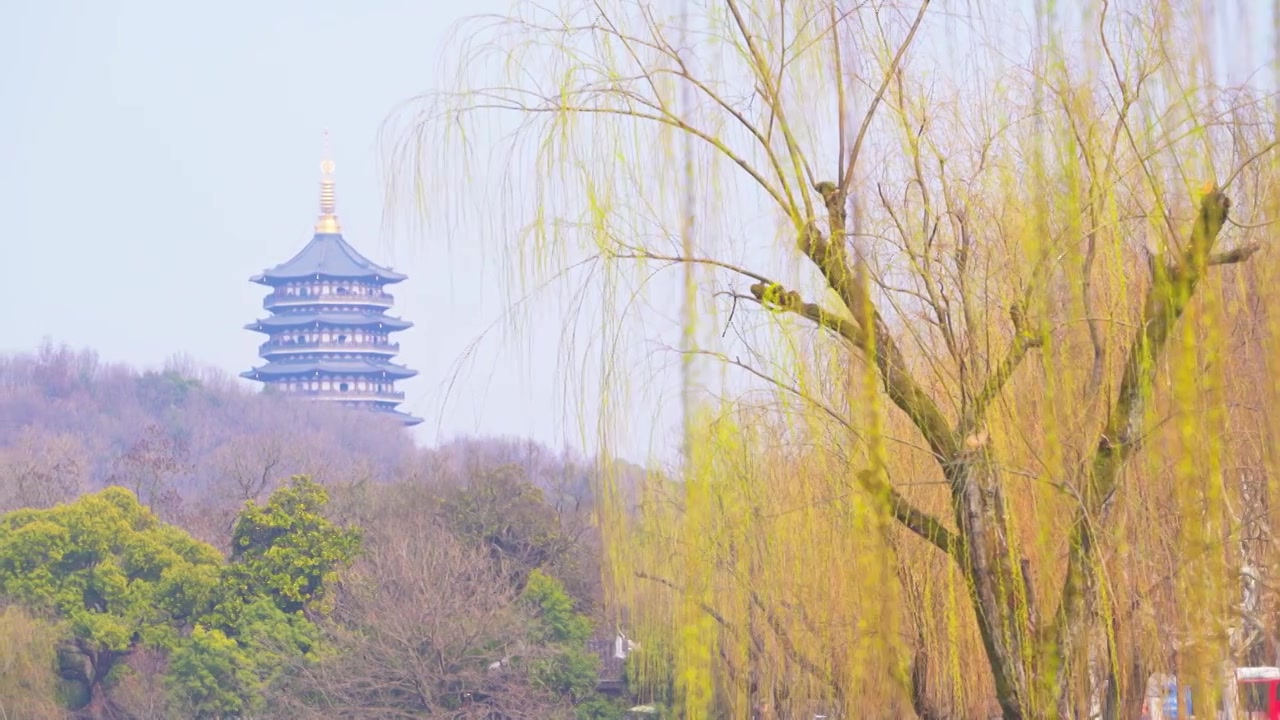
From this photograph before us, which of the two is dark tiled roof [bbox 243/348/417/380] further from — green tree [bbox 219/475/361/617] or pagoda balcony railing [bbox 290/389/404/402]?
green tree [bbox 219/475/361/617]

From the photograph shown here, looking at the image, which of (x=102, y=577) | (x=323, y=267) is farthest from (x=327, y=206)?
(x=102, y=577)

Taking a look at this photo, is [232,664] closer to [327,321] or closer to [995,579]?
[995,579]

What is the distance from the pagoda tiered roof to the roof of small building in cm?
121

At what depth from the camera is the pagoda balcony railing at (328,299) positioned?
5762 centimetres

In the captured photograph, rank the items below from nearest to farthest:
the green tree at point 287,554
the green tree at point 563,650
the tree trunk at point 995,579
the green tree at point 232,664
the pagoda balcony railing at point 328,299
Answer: the tree trunk at point 995,579, the green tree at point 563,650, the green tree at point 232,664, the green tree at point 287,554, the pagoda balcony railing at point 328,299

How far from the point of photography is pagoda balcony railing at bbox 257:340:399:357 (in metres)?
58.1

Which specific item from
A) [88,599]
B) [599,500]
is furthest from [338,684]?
[599,500]

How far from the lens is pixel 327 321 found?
57.6 meters

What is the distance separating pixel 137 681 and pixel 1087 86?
18716mm

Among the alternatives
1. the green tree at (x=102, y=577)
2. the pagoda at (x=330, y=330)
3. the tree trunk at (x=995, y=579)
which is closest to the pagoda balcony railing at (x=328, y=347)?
the pagoda at (x=330, y=330)

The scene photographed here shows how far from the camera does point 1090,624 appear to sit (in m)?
4.32

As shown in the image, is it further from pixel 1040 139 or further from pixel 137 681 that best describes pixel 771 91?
pixel 137 681

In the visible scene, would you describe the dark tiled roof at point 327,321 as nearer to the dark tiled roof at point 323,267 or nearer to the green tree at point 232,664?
the dark tiled roof at point 323,267

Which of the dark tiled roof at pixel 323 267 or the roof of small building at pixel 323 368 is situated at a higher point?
the dark tiled roof at pixel 323 267
